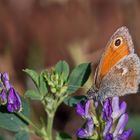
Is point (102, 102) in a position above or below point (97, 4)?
below

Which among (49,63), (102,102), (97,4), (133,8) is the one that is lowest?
(102,102)

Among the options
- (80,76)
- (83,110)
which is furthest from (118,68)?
(83,110)

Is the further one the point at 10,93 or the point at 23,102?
the point at 23,102

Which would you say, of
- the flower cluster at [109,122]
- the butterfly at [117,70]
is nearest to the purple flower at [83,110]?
the flower cluster at [109,122]

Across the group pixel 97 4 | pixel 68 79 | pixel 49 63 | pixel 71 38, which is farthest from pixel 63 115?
pixel 68 79

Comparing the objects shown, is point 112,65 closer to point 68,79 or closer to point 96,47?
point 68,79

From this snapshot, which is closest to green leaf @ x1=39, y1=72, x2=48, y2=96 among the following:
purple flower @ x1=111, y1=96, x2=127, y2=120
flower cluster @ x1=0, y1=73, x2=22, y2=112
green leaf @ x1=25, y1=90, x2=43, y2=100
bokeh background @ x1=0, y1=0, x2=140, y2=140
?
green leaf @ x1=25, y1=90, x2=43, y2=100

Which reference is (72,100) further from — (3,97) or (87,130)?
(3,97)
